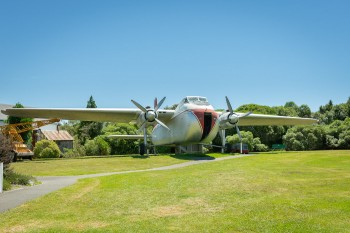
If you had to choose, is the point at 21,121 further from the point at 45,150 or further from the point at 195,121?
the point at 195,121

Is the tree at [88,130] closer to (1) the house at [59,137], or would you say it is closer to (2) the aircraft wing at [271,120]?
(1) the house at [59,137]

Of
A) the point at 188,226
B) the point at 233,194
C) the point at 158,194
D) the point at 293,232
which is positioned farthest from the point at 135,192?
the point at 293,232

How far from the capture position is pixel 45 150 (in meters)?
44.8

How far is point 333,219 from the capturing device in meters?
7.71

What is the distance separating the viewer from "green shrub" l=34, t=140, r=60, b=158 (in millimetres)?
44906

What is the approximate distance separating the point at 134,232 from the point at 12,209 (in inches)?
170

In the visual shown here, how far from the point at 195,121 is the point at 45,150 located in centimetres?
2345

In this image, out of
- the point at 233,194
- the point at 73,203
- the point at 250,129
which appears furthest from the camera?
the point at 250,129

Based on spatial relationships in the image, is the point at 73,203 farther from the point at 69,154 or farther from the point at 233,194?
the point at 69,154

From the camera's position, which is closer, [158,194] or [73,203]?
[73,203]

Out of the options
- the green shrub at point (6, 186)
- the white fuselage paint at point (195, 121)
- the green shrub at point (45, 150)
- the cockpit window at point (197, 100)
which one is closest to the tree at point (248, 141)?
the white fuselage paint at point (195, 121)

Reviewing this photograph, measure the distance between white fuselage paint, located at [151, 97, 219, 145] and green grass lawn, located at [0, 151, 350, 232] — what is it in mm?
19437

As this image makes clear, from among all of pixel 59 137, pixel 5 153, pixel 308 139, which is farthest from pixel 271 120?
pixel 59 137

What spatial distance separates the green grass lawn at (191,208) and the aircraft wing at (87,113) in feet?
71.9
